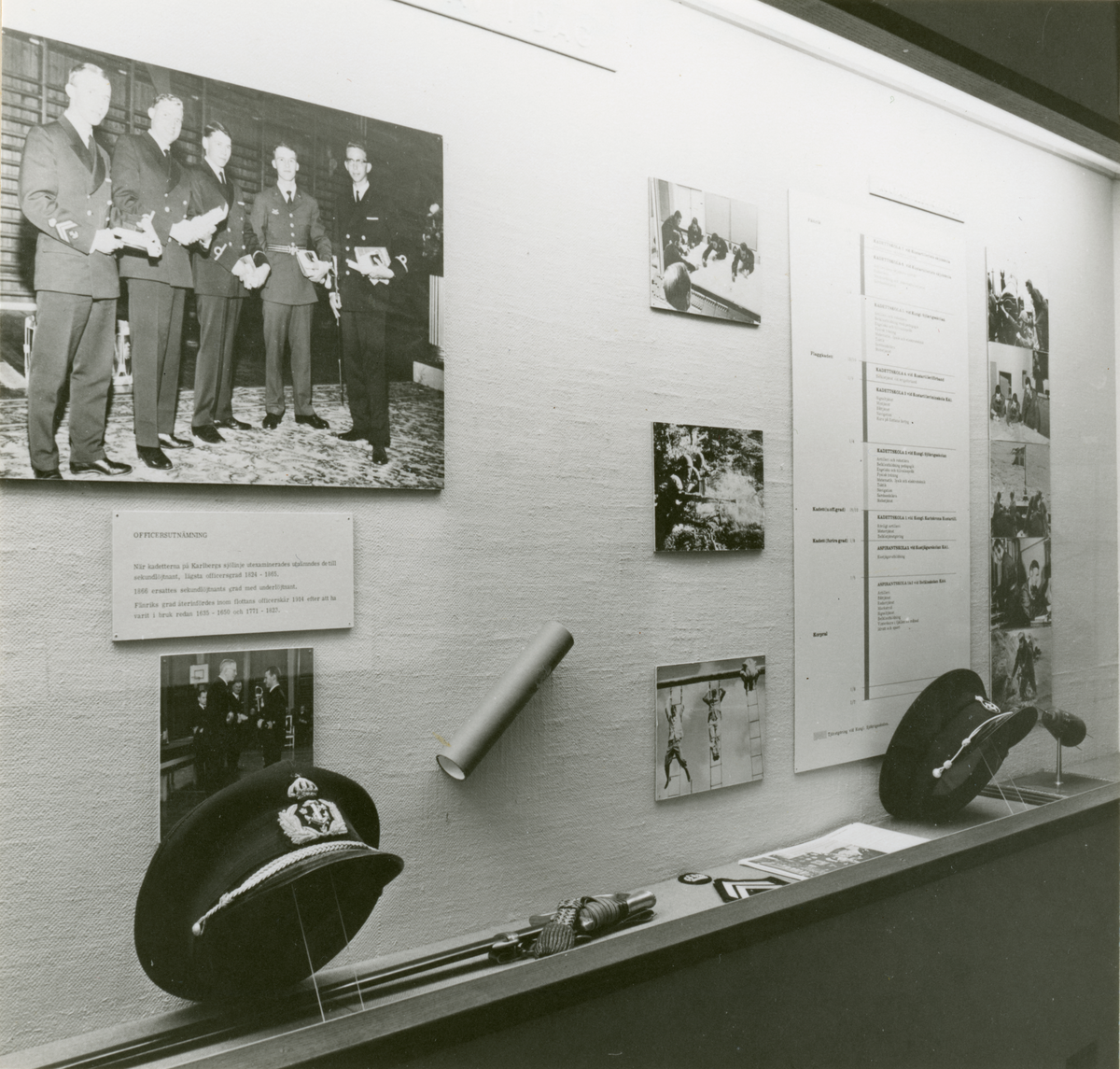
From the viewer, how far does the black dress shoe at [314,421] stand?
1.33m

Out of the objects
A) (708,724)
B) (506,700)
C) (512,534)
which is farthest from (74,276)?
(708,724)

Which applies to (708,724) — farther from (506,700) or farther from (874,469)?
(874,469)

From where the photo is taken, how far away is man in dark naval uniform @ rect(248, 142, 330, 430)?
130 centimetres

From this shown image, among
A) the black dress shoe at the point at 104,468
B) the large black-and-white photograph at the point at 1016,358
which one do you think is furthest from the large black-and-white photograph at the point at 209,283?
the large black-and-white photograph at the point at 1016,358

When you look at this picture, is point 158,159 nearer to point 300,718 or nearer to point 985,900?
point 300,718

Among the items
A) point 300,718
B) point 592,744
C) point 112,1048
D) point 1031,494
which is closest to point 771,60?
point 1031,494

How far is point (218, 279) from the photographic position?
4.16ft

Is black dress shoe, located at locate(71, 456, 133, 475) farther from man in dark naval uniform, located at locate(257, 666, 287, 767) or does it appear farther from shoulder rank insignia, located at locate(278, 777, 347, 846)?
shoulder rank insignia, located at locate(278, 777, 347, 846)

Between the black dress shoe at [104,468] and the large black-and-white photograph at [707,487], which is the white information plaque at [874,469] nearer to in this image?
the large black-and-white photograph at [707,487]

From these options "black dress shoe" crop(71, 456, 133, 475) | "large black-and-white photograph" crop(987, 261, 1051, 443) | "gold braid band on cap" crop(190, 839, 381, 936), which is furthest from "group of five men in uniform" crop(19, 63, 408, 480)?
"large black-and-white photograph" crop(987, 261, 1051, 443)

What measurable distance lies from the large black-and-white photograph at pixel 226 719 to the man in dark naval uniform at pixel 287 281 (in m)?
0.33

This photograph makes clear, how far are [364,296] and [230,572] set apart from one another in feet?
1.46

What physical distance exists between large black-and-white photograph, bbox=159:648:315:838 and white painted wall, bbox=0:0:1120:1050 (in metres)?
0.02

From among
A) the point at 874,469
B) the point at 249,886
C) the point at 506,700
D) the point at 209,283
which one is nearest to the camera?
the point at 249,886
